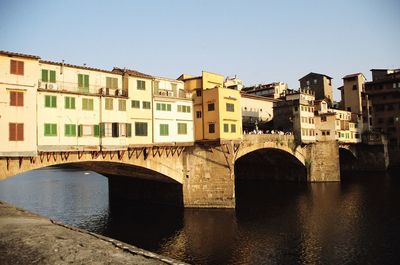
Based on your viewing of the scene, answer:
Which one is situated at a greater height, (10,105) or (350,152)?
(10,105)

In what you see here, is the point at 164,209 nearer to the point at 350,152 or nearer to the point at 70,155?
the point at 70,155

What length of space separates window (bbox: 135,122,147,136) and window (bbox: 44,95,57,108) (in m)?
10.8

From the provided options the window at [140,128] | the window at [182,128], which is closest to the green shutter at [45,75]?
the window at [140,128]

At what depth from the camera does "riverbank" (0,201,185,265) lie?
14.9 meters

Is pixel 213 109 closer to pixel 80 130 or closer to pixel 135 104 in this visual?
pixel 135 104

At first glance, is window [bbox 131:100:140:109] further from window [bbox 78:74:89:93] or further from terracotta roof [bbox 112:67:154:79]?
window [bbox 78:74:89:93]

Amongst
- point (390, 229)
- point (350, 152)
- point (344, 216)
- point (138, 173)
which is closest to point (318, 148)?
point (350, 152)

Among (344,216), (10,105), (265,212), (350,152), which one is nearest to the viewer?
(10,105)

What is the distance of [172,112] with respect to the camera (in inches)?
1847

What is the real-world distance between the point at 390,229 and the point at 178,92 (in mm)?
33736

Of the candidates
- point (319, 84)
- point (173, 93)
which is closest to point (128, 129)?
point (173, 93)

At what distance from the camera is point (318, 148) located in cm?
7550

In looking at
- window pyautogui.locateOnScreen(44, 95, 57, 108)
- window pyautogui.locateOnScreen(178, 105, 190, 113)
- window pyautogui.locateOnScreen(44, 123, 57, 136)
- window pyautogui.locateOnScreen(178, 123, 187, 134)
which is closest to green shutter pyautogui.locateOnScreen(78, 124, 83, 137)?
window pyautogui.locateOnScreen(44, 123, 57, 136)

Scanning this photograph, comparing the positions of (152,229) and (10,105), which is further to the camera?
(152,229)
